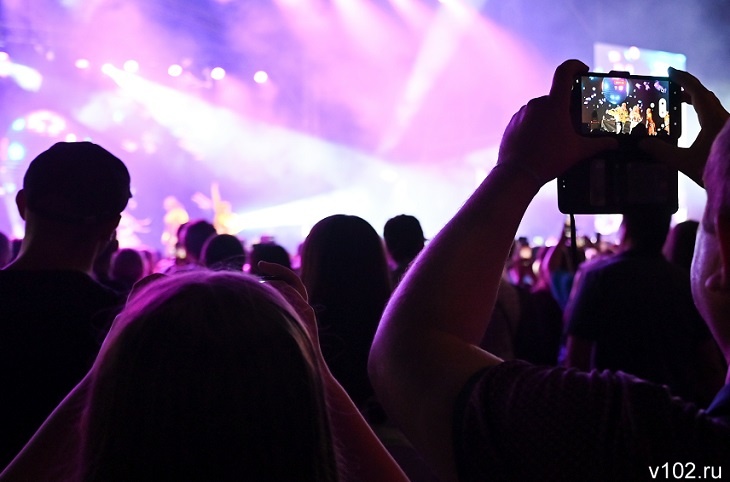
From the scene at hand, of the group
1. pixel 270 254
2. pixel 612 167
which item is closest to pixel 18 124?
pixel 270 254

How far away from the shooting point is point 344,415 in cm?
90

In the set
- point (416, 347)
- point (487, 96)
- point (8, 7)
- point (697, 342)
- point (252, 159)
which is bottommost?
point (697, 342)

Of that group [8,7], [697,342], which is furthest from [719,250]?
[8,7]

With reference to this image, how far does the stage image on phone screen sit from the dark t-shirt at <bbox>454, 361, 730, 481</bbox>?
0.40 meters

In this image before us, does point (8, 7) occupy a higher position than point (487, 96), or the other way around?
point (8, 7)

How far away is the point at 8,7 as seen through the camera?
9.84m

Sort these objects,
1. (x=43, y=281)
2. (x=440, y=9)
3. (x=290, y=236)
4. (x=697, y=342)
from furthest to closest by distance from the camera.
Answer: (x=290, y=236)
(x=440, y=9)
(x=697, y=342)
(x=43, y=281)

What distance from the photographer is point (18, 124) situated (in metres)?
10.8

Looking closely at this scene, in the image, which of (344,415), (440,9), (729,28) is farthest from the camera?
(440,9)

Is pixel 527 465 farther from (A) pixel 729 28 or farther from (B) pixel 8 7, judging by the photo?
(B) pixel 8 7

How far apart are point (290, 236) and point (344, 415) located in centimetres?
1164

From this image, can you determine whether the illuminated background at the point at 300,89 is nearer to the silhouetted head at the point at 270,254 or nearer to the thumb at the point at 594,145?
the silhouetted head at the point at 270,254

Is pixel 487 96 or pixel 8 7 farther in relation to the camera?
pixel 487 96

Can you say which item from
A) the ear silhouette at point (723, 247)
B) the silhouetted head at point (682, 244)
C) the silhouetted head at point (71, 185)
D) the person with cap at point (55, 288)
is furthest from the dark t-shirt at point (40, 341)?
the silhouetted head at point (682, 244)
